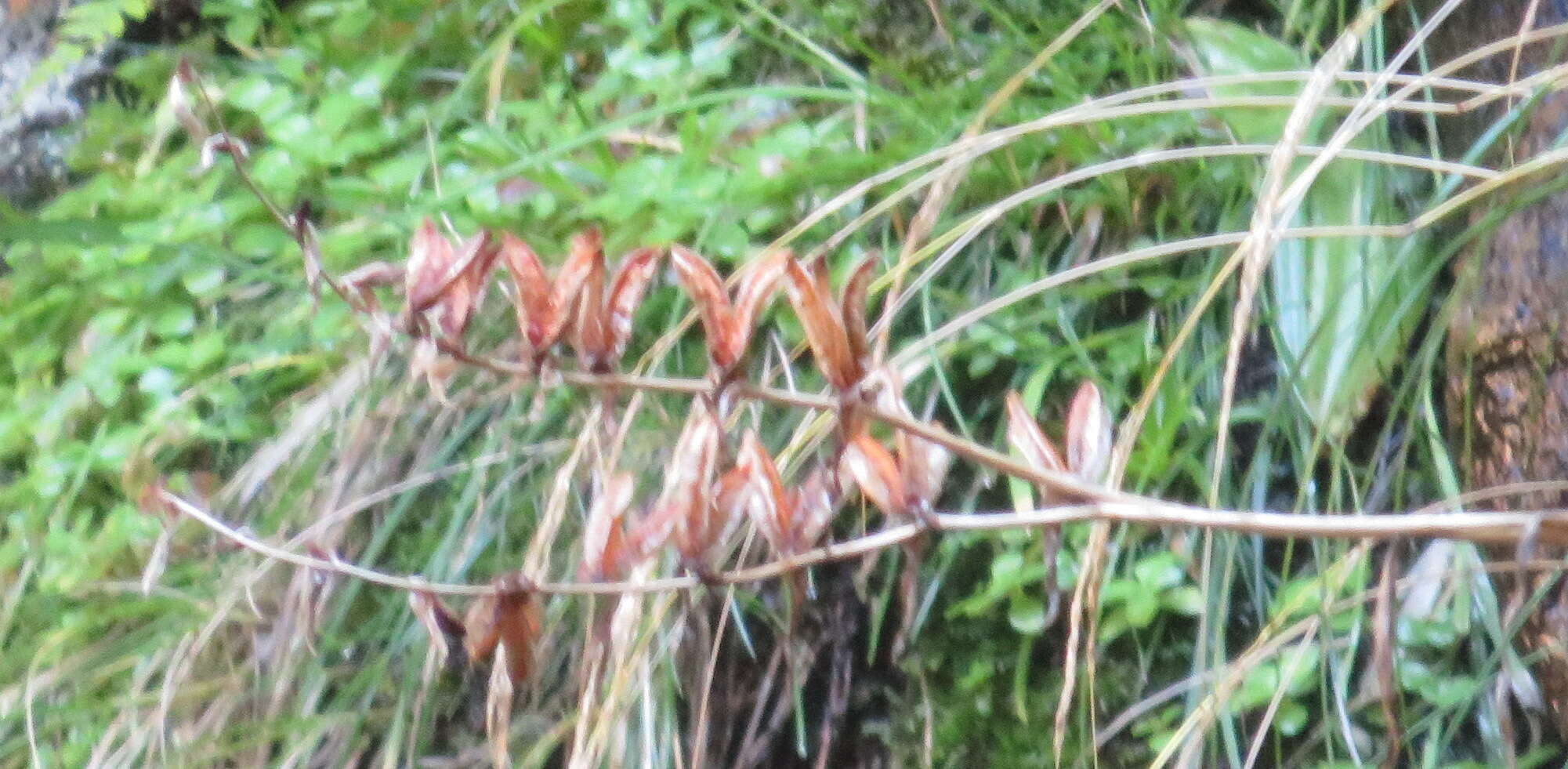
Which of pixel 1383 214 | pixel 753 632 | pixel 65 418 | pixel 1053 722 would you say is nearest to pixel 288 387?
pixel 65 418

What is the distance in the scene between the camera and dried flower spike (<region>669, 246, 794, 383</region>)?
0.52m

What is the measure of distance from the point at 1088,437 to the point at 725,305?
165mm

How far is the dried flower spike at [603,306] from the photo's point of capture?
1.84ft

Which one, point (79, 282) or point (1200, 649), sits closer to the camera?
point (1200, 649)

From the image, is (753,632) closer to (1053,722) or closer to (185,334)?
(1053,722)

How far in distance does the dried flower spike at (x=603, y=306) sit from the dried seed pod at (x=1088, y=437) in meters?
0.20

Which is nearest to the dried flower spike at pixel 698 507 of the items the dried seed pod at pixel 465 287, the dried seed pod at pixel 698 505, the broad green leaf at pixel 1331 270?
the dried seed pod at pixel 698 505

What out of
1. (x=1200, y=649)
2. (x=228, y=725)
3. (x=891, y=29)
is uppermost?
(x=891, y=29)

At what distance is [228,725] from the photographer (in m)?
1.13

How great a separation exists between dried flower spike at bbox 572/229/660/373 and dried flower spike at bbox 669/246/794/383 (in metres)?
0.04

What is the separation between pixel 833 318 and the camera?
52 cm

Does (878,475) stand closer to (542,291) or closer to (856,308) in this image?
(856,308)

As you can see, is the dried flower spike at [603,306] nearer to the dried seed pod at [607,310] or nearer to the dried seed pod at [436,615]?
the dried seed pod at [607,310]

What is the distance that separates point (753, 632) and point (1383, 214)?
1.88ft
